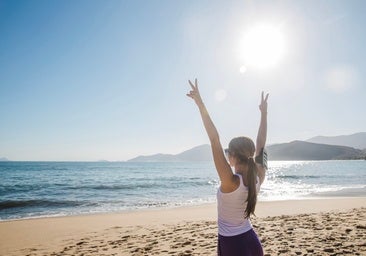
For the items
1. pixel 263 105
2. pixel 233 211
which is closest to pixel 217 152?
pixel 233 211

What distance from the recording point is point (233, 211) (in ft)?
8.17

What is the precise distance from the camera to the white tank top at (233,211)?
95.2 inches

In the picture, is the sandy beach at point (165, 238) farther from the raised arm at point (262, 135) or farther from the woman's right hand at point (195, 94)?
the woman's right hand at point (195, 94)

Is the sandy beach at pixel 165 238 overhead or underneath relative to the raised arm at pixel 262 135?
underneath

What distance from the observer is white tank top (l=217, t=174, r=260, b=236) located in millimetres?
2418

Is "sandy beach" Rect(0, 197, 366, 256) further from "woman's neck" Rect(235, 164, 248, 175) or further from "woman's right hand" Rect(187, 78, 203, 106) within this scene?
"woman's right hand" Rect(187, 78, 203, 106)

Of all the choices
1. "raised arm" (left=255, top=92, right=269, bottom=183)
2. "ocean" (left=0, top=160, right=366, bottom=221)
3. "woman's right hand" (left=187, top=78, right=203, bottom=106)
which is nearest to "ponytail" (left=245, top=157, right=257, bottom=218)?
"raised arm" (left=255, top=92, right=269, bottom=183)

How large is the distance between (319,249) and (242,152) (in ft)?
17.9

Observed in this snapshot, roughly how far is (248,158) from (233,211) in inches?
17.3

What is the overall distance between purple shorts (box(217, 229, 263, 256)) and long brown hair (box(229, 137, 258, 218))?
0.19 metres

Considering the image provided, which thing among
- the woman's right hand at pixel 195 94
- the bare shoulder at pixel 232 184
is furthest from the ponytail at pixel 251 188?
the woman's right hand at pixel 195 94

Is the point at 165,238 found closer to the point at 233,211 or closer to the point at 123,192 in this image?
the point at 233,211

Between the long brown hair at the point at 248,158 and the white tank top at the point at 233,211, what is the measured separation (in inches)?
1.6

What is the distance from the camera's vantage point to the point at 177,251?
24.1ft
